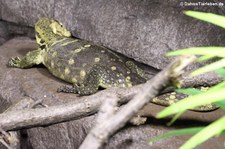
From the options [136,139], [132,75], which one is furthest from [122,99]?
[132,75]

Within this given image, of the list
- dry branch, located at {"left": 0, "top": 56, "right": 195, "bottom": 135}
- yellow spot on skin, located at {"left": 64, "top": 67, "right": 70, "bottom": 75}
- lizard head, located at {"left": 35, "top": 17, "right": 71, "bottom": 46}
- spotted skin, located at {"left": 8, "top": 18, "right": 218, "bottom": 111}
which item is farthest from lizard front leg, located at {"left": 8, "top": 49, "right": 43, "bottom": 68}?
dry branch, located at {"left": 0, "top": 56, "right": 195, "bottom": 135}

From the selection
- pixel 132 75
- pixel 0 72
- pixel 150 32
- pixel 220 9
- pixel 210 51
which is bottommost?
pixel 0 72

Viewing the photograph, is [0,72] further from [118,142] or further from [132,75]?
[118,142]

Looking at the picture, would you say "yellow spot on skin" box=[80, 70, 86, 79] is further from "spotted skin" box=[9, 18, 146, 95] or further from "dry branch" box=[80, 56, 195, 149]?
"dry branch" box=[80, 56, 195, 149]

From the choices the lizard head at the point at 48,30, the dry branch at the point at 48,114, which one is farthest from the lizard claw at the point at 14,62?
the dry branch at the point at 48,114

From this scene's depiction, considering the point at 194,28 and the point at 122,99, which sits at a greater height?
the point at 194,28
